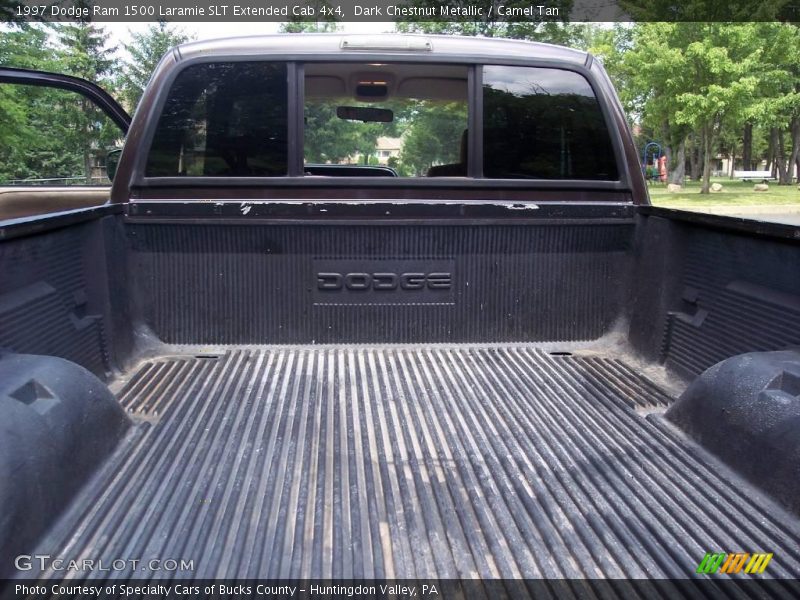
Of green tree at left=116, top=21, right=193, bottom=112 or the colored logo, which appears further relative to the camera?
green tree at left=116, top=21, right=193, bottom=112

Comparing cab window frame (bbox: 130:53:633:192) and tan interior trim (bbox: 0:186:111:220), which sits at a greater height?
cab window frame (bbox: 130:53:633:192)

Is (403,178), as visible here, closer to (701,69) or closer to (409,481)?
(409,481)

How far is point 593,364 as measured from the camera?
328cm

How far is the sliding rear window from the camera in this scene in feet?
10.7

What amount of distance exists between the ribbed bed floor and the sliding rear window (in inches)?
39.1

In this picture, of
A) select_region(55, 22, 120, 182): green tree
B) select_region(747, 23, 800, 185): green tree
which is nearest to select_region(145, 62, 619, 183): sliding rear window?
select_region(55, 22, 120, 182): green tree

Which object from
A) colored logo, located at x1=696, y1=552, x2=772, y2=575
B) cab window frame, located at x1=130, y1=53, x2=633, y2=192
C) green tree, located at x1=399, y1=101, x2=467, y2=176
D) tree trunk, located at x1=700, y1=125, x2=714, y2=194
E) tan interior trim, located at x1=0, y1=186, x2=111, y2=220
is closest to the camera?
colored logo, located at x1=696, y1=552, x2=772, y2=575

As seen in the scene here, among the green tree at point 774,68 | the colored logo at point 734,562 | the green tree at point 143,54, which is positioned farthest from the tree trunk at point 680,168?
the colored logo at point 734,562

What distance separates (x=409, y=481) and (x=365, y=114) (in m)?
2.03

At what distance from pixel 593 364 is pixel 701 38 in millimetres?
26557

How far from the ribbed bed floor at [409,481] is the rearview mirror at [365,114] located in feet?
4.24

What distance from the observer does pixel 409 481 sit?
7.15 feet

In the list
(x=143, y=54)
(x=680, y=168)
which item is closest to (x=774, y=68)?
(x=680, y=168)

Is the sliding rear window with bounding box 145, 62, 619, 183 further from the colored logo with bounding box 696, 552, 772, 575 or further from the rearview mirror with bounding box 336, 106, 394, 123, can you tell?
the colored logo with bounding box 696, 552, 772, 575
